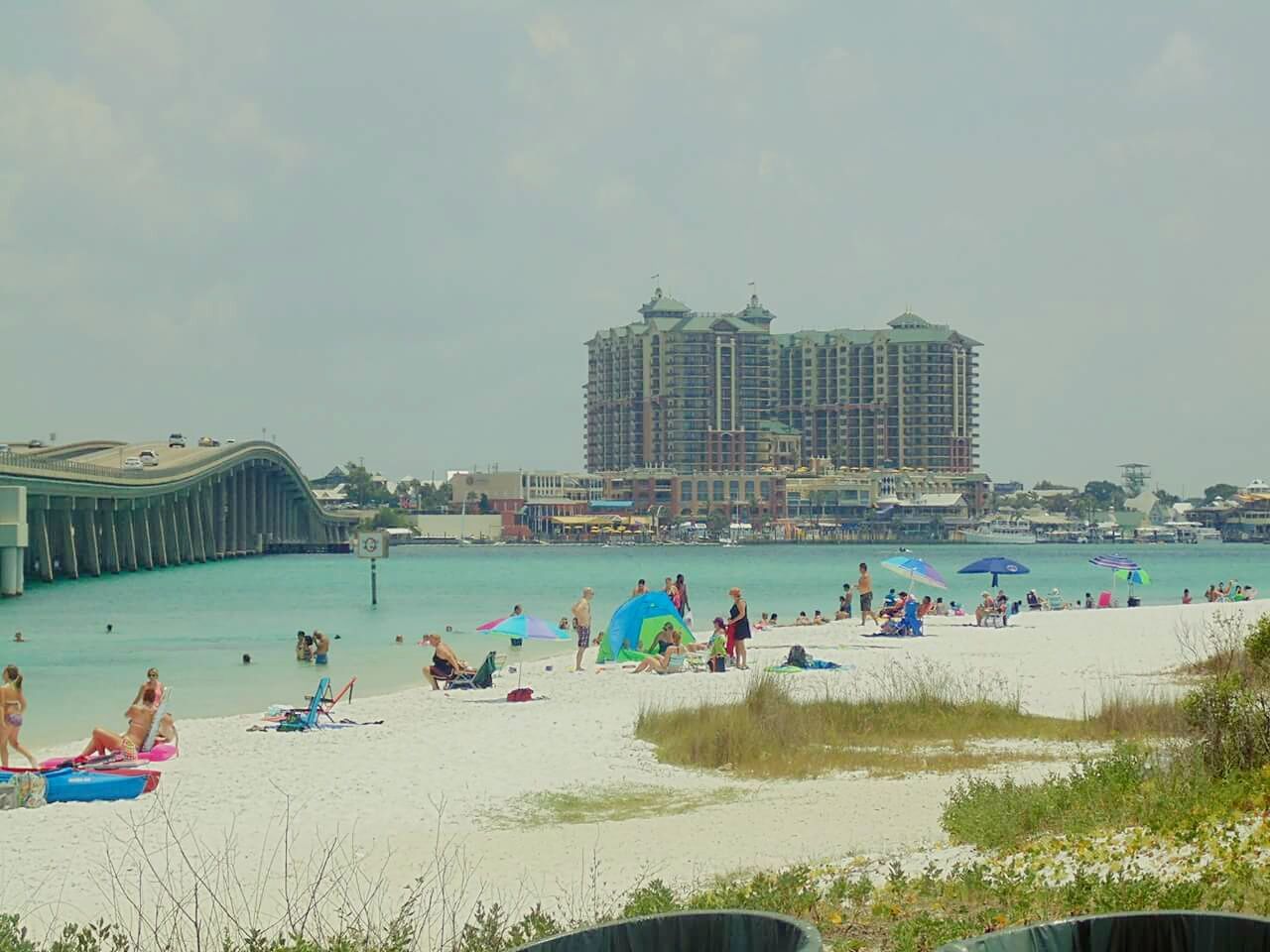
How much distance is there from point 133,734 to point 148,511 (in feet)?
349

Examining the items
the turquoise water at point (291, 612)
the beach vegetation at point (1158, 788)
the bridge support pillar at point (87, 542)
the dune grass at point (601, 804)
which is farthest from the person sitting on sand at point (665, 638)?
the bridge support pillar at point (87, 542)

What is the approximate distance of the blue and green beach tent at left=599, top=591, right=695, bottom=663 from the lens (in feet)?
91.1

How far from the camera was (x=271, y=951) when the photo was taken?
24.5 ft

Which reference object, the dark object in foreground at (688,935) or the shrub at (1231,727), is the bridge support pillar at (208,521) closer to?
the shrub at (1231,727)

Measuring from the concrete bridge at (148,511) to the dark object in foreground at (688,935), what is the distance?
71.4 meters

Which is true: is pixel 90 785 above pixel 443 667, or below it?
above

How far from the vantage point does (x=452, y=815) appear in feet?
44.6

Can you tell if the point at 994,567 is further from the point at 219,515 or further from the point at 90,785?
the point at 219,515

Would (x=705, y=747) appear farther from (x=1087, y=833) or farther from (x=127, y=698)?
(x=127, y=698)

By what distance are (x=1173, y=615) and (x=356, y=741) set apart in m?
25.9

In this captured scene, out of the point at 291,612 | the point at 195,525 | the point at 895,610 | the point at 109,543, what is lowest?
the point at 291,612

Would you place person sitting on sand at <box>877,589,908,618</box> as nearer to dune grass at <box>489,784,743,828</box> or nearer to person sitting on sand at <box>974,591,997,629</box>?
person sitting on sand at <box>974,591,997,629</box>

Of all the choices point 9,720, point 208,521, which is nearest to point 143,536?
point 208,521

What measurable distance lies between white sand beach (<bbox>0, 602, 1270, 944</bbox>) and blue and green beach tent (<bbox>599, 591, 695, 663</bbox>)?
4.68 metres
